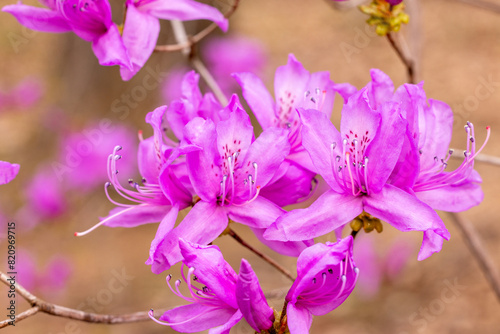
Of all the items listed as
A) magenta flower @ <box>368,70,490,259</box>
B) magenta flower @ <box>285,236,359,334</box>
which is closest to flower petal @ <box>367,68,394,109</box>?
magenta flower @ <box>368,70,490,259</box>

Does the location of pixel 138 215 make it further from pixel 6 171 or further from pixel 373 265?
pixel 373 265

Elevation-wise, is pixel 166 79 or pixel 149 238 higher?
pixel 166 79

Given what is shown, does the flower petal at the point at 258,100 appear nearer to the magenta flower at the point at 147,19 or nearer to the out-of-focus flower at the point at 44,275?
the magenta flower at the point at 147,19

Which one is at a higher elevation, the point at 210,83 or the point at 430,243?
the point at 430,243

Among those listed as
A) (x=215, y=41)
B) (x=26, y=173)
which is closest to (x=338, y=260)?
(x=215, y=41)

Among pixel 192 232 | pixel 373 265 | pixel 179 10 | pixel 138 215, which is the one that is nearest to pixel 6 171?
pixel 138 215

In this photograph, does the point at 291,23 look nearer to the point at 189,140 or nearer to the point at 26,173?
the point at 26,173
